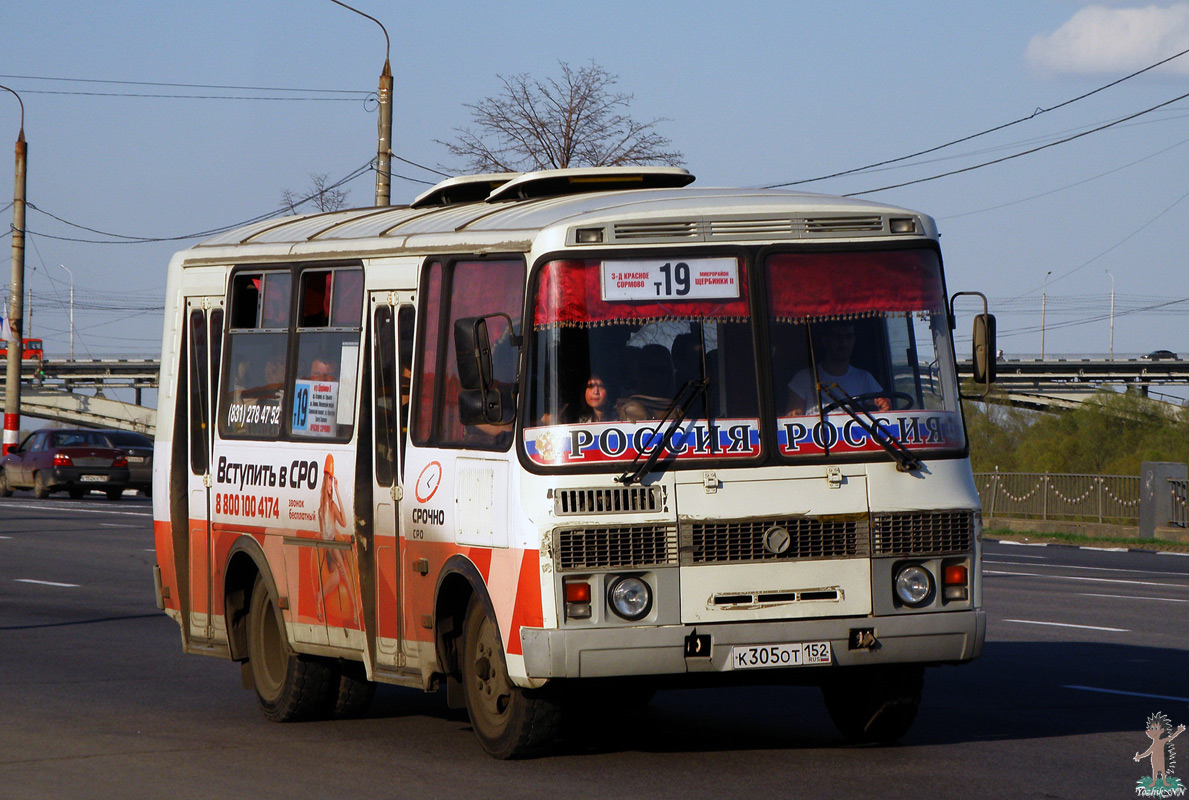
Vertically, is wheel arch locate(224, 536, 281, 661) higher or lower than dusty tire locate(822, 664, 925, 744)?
higher

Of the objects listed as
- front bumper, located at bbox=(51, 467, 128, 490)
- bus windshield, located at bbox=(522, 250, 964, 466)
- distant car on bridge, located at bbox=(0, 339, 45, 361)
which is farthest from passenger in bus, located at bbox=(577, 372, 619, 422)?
distant car on bridge, located at bbox=(0, 339, 45, 361)

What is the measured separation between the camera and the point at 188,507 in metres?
11.2

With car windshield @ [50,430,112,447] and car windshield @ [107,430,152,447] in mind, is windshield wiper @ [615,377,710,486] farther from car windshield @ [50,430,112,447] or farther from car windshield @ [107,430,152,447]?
car windshield @ [107,430,152,447]

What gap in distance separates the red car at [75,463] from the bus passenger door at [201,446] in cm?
2938

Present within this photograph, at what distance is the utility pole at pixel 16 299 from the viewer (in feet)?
157

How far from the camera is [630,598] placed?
26.2 ft

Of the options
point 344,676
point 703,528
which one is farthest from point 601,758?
point 344,676

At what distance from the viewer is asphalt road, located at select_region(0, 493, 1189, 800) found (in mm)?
7918

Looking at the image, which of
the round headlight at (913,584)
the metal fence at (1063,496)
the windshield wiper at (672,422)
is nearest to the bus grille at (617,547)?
the windshield wiper at (672,422)

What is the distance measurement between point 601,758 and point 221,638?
10.5ft

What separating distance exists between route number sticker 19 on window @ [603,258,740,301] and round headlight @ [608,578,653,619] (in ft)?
4.24

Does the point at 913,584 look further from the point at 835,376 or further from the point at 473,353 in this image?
the point at 473,353

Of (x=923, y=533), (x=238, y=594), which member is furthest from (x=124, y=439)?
(x=923, y=533)

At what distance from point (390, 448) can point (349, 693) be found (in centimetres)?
173
